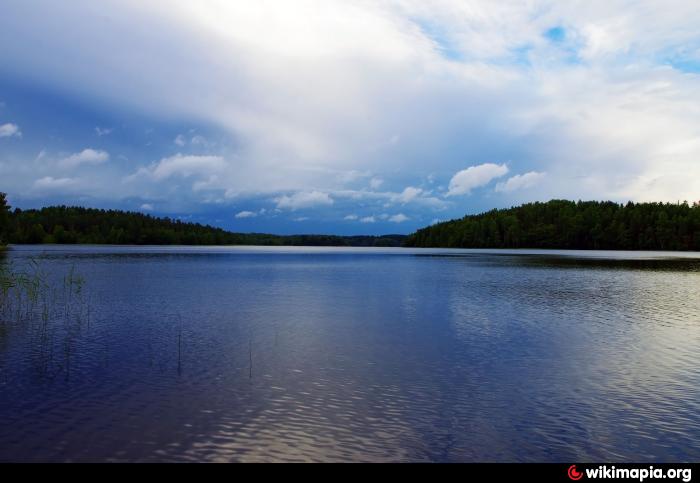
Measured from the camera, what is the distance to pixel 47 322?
30297 millimetres

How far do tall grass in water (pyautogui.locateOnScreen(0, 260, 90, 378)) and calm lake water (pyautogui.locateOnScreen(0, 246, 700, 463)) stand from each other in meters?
0.17

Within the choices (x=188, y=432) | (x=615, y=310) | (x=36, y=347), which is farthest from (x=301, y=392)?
(x=615, y=310)

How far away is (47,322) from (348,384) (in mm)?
21414

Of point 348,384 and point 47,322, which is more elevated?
point 47,322

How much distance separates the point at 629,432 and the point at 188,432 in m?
12.4

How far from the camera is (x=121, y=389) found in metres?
17.8

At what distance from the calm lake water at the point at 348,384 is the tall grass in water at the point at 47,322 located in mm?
171

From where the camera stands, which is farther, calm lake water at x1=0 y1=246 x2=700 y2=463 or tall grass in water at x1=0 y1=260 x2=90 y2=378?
tall grass in water at x1=0 y1=260 x2=90 y2=378

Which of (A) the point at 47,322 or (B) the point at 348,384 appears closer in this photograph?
(B) the point at 348,384

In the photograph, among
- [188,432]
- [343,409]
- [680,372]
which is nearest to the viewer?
[188,432]

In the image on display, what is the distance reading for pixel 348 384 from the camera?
18.8 metres

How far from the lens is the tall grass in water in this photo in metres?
21.6

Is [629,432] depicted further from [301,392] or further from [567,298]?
[567,298]

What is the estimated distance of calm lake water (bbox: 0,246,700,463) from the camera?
43.3 feet
